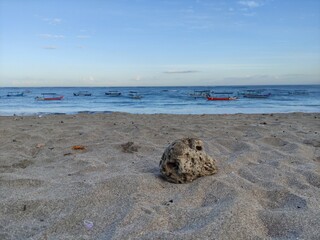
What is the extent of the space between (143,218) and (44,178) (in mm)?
1651

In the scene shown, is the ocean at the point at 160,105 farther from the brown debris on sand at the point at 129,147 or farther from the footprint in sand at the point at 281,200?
the footprint in sand at the point at 281,200

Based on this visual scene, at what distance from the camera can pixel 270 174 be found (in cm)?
404

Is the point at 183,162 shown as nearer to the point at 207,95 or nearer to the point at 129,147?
the point at 129,147

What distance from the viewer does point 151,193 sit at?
3447mm

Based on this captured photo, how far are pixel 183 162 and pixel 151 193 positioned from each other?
51 cm

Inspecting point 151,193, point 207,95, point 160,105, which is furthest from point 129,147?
point 207,95

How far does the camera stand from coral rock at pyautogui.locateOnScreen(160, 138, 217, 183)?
371cm

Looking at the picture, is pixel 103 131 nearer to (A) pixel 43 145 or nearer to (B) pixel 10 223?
(A) pixel 43 145

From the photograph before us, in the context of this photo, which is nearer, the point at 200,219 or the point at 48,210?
the point at 200,219

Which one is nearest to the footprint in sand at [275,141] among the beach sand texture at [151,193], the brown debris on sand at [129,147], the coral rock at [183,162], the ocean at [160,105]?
the beach sand texture at [151,193]

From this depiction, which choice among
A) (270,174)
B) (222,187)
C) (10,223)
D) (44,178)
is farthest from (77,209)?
(270,174)

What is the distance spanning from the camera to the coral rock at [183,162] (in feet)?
12.2

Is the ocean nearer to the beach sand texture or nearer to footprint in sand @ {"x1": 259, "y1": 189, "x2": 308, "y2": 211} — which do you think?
the beach sand texture

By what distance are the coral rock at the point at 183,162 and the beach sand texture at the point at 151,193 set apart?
0.10 meters
